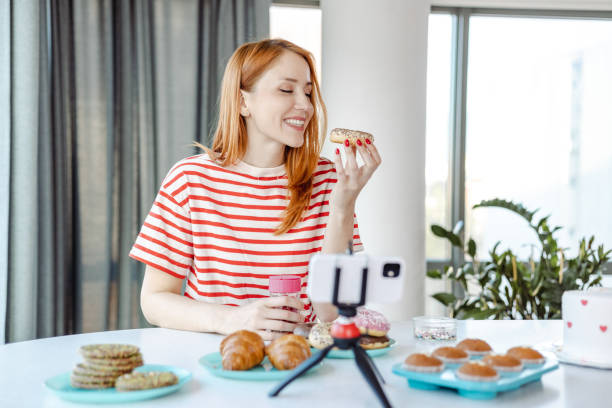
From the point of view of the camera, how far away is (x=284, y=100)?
1.59 meters

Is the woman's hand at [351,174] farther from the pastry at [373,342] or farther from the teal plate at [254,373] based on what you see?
the teal plate at [254,373]

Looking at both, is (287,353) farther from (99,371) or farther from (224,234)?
(224,234)

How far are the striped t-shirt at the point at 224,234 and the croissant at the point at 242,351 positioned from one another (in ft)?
2.10

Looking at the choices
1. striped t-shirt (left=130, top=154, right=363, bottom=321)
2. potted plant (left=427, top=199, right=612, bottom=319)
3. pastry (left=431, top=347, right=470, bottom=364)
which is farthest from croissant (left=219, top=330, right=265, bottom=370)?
potted plant (left=427, top=199, right=612, bottom=319)

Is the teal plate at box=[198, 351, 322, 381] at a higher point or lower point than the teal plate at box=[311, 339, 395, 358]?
higher

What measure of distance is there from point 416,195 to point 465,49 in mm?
1143

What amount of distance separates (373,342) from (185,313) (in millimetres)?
460

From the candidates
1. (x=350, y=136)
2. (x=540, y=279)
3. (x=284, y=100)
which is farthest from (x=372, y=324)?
(x=540, y=279)

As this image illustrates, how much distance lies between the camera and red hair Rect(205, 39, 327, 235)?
1632mm

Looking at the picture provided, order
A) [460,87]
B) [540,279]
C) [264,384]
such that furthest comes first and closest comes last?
[460,87]
[540,279]
[264,384]

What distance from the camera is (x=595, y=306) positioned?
0.98 m

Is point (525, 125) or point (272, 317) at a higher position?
point (525, 125)

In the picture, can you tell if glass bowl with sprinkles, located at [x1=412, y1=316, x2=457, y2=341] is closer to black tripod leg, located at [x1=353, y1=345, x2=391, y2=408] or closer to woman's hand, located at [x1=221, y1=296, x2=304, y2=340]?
woman's hand, located at [x1=221, y1=296, x2=304, y2=340]

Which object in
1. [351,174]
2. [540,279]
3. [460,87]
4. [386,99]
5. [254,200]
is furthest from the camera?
[460,87]
